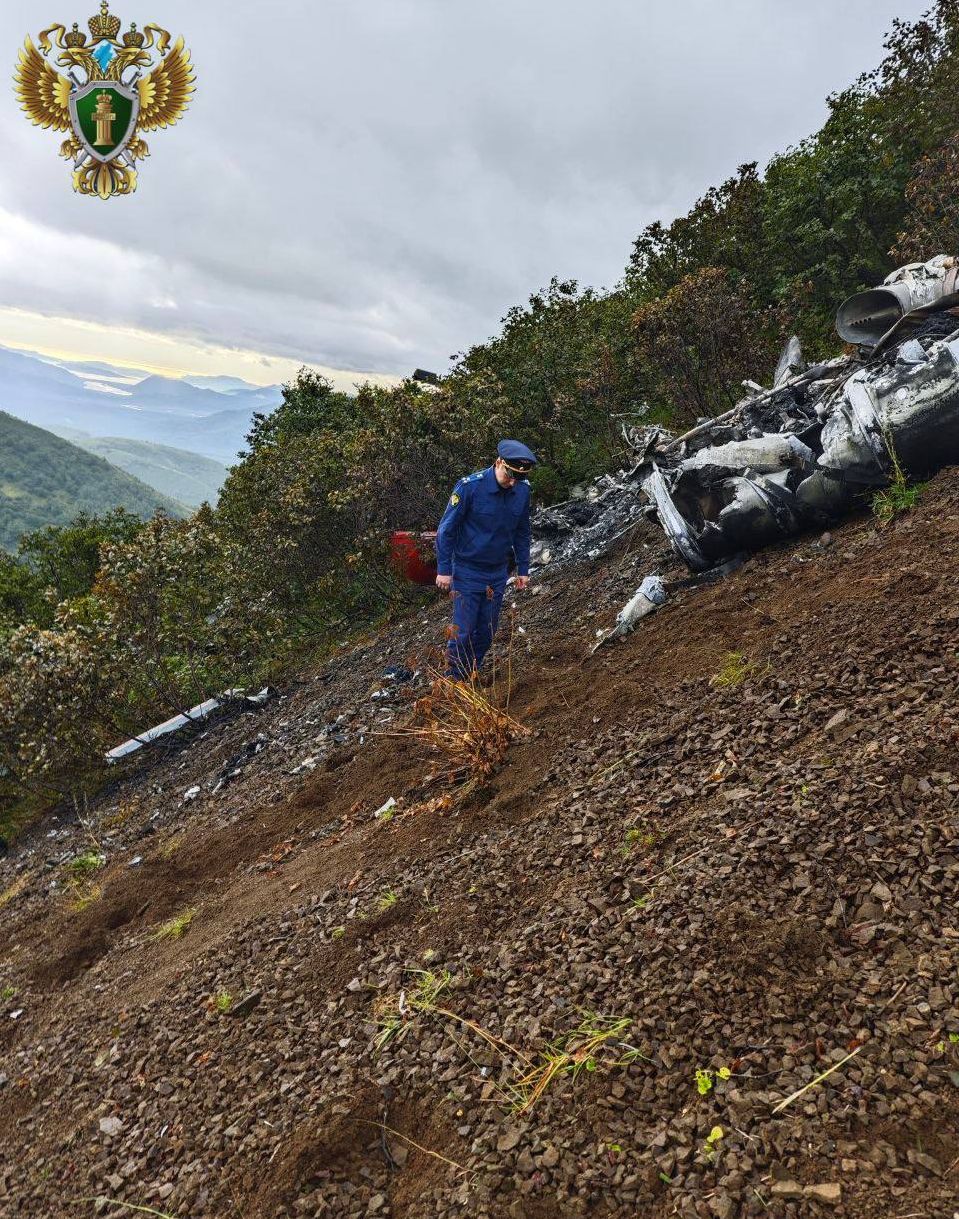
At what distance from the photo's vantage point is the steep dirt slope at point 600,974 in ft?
5.00

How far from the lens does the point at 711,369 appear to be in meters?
11.2

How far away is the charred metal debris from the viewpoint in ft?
14.3

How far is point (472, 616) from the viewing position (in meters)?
5.20

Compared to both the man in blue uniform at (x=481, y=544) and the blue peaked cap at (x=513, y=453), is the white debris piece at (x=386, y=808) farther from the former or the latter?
the blue peaked cap at (x=513, y=453)

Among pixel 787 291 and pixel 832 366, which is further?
pixel 787 291

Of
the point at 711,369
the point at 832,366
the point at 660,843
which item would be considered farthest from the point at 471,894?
the point at 711,369

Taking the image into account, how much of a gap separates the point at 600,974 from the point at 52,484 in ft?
562

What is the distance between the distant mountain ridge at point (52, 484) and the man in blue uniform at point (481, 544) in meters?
131

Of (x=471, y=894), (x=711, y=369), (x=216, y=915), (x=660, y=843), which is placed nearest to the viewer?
(x=660, y=843)

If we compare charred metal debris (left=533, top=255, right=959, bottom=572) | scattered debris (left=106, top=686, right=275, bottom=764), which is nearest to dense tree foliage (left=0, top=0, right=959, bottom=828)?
scattered debris (left=106, top=686, right=275, bottom=764)

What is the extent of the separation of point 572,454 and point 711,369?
3418mm

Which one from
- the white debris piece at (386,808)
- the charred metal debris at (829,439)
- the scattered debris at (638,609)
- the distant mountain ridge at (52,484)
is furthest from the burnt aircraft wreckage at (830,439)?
the distant mountain ridge at (52,484)

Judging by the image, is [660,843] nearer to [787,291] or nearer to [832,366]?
[832,366]

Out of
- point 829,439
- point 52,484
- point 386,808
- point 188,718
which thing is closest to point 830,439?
point 829,439
